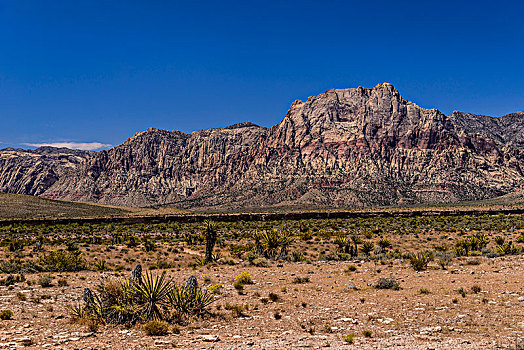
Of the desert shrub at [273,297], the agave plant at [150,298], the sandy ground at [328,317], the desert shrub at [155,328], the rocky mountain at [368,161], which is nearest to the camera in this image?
the sandy ground at [328,317]

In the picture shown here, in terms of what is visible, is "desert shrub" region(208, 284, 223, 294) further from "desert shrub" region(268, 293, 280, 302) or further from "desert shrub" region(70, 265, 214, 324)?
"desert shrub" region(70, 265, 214, 324)

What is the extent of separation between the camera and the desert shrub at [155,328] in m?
9.63

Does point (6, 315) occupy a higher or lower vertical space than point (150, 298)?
lower

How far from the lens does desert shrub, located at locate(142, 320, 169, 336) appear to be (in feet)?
31.6

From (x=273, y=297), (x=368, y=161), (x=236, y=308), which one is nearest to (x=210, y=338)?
Result: (x=236, y=308)

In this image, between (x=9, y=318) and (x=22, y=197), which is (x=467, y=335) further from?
(x=22, y=197)

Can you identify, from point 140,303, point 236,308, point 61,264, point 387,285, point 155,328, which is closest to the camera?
point 155,328

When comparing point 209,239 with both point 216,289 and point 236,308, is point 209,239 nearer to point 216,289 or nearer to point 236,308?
point 216,289

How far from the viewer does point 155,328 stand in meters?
9.62

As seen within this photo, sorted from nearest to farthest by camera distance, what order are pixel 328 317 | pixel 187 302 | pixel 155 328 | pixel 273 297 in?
pixel 155 328
pixel 328 317
pixel 187 302
pixel 273 297

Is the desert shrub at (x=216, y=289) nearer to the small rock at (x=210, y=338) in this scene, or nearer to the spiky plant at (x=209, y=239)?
the small rock at (x=210, y=338)

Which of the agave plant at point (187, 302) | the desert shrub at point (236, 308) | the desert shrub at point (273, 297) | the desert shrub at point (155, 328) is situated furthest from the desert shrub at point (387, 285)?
the desert shrub at point (155, 328)

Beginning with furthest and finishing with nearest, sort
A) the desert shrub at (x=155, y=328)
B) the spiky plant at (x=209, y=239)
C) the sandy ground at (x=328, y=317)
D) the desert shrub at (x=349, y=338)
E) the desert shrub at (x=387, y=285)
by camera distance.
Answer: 1. the spiky plant at (x=209, y=239)
2. the desert shrub at (x=387, y=285)
3. the desert shrub at (x=155, y=328)
4. the sandy ground at (x=328, y=317)
5. the desert shrub at (x=349, y=338)

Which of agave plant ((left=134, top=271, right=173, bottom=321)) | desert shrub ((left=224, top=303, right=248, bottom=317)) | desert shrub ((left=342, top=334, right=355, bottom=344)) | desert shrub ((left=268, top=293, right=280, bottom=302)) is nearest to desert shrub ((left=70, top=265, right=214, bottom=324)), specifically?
agave plant ((left=134, top=271, right=173, bottom=321))
